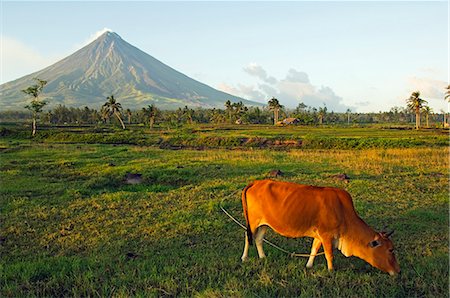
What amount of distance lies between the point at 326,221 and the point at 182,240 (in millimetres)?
2932

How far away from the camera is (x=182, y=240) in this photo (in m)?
6.73

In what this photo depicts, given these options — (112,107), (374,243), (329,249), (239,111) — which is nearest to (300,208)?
(329,249)

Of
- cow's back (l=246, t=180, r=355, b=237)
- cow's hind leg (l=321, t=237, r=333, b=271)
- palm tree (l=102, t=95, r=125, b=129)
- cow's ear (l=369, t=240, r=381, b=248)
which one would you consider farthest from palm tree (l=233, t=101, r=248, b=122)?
cow's ear (l=369, t=240, r=381, b=248)

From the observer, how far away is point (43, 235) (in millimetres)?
7105

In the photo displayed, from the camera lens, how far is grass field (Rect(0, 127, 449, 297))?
460 centimetres

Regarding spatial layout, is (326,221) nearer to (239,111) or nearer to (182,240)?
(182,240)

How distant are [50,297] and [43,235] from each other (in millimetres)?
2922

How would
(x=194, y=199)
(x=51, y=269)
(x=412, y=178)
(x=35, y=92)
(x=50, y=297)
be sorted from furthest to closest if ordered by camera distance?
(x=35, y=92) → (x=412, y=178) → (x=194, y=199) → (x=51, y=269) → (x=50, y=297)

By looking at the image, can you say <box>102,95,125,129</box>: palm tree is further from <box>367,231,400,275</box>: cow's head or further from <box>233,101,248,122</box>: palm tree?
<box>367,231,400,275</box>: cow's head

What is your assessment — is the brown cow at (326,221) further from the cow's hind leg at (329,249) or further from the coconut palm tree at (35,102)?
the coconut palm tree at (35,102)

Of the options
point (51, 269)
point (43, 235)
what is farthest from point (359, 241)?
point (43, 235)

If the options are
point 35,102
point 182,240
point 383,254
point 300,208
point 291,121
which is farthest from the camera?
point 291,121

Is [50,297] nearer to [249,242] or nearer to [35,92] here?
[249,242]

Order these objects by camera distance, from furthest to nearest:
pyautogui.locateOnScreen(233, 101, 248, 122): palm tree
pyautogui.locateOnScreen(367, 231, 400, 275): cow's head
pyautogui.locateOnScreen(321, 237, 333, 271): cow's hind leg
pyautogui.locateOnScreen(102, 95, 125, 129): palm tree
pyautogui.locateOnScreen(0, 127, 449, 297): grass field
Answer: pyautogui.locateOnScreen(233, 101, 248, 122): palm tree → pyautogui.locateOnScreen(102, 95, 125, 129): palm tree → pyautogui.locateOnScreen(321, 237, 333, 271): cow's hind leg → pyautogui.locateOnScreen(367, 231, 400, 275): cow's head → pyautogui.locateOnScreen(0, 127, 449, 297): grass field
